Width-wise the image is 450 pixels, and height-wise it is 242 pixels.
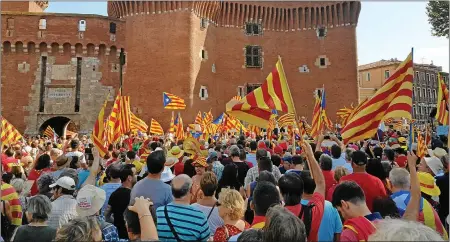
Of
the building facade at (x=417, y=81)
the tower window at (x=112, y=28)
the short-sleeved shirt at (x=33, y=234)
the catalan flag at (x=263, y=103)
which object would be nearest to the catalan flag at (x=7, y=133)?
the catalan flag at (x=263, y=103)

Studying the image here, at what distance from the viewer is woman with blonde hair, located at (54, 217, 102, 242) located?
2.56m

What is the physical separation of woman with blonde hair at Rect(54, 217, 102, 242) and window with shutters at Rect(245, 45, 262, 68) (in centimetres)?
3050

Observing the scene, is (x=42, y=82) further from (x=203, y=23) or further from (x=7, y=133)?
(x=7, y=133)

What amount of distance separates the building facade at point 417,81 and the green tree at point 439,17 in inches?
944

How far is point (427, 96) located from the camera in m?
53.9

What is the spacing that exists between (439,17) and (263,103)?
25.1m

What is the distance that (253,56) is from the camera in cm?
3275

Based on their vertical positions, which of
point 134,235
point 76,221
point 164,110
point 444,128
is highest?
point 164,110

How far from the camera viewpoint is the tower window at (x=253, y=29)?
32625 mm

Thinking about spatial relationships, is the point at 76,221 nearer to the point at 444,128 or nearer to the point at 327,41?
the point at 444,128

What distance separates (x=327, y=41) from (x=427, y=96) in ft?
97.6

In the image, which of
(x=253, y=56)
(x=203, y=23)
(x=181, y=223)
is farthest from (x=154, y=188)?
(x=253, y=56)

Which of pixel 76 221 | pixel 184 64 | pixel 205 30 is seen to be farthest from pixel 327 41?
pixel 76 221

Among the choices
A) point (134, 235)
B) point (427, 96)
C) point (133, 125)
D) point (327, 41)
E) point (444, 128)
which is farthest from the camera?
point (427, 96)
